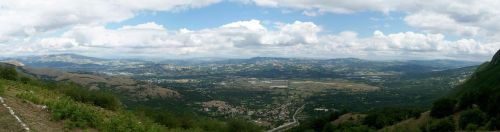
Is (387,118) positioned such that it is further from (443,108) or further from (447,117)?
(447,117)

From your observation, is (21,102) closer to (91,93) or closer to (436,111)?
(91,93)

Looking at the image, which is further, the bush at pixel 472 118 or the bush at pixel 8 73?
the bush at pixel 472 118

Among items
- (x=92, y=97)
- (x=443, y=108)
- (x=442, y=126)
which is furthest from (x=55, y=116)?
(x=443, y=108)

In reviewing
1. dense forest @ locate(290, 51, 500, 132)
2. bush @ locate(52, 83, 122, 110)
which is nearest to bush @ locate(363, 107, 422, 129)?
dense forest @ locate(290, 51, 500, 132)

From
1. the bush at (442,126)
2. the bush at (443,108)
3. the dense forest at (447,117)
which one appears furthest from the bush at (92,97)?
the bush at (443,108)

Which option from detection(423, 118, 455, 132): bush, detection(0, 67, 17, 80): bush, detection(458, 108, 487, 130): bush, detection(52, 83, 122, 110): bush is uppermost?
detection(0, 67, 17, 80): bush

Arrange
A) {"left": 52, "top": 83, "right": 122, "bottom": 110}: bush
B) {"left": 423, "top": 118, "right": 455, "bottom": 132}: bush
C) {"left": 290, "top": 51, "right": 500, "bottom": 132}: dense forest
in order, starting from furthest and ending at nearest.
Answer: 1. {"left": 290, "top": 51, "right": 500, "bottom": 132}: dense forest
2. {"left": 423, "top": 118, "right": 455, "bottom": 132}: bush
3. {"left": 52, "top": 83, "right": 122, "bottom": 110}: bush

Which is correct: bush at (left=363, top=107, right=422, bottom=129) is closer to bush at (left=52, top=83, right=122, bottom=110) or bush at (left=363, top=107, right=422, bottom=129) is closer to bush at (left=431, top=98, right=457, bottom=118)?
bush at (left=431, top=98, right=457, bottom=118)

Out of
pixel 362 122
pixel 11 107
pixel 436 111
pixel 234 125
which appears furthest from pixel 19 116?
pixel 362 122

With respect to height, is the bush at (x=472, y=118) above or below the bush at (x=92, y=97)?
below

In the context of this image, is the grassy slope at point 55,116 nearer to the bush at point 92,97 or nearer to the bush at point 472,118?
the bush at point 92,97
